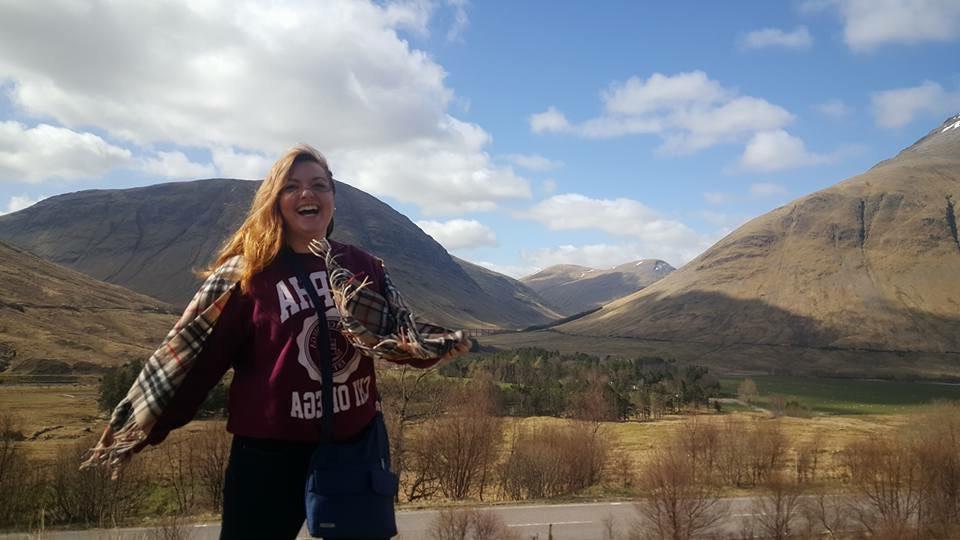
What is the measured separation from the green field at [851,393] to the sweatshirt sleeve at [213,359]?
103 metres

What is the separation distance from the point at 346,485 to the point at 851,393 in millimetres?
130837

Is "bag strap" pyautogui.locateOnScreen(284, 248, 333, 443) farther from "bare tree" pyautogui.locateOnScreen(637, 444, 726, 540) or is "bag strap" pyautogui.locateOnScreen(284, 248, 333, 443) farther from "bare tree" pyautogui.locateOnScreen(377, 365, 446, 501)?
"bare tree" pyautogui.locateOnScreen(377, 365, 446, 501)

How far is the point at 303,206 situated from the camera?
283 centimetres

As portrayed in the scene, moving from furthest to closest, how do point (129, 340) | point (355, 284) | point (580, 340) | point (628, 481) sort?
point (580, 340) < point (129, 340) < point (628, 481) < point (355, 284)

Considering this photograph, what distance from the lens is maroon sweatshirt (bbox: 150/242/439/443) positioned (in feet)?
8.21

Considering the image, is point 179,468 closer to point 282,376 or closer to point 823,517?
point 823,517

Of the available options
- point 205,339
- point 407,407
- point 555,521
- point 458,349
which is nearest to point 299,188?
point 205,339

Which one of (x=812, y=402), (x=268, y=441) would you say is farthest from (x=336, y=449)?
(x=812, y=402)

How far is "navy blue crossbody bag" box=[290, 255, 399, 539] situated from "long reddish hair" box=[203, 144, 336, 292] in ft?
1.46

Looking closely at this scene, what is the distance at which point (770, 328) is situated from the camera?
173125 mm

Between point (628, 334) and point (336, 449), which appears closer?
point (336, 449)

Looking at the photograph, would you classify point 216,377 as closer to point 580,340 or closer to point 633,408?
point 633,408

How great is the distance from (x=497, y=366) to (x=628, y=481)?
5569cm

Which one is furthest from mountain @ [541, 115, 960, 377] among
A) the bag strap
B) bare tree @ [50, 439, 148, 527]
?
the bag strap
